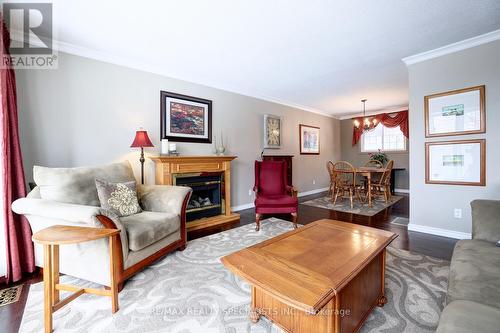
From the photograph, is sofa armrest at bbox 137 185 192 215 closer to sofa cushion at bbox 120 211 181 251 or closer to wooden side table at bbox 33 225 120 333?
sofa cushion at bbox 120 211 181 251

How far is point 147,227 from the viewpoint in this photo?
190 centimetres

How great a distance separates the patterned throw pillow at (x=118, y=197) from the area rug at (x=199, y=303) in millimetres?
617

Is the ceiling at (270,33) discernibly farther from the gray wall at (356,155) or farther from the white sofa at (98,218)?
the gray wall at (356,155)

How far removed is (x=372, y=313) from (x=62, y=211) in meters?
2.34

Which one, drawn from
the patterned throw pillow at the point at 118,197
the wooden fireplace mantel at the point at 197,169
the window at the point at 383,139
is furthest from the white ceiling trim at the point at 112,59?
the window at the point at 383,139

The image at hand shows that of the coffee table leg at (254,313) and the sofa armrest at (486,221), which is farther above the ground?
the sofa armrest at (486,221)

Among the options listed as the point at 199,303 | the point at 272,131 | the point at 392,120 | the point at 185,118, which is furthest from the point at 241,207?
the point at 392,120

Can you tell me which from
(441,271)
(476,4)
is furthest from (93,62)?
(441,271)

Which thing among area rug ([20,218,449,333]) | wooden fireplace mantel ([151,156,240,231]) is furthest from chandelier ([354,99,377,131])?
area rug ([20,218,449,333])

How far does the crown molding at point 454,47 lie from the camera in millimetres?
2499

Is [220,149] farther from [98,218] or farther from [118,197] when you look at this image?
[98,218]

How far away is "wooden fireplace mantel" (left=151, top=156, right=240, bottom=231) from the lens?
3.12 meters

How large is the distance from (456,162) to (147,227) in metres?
3.72

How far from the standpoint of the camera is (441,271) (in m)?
1.94
